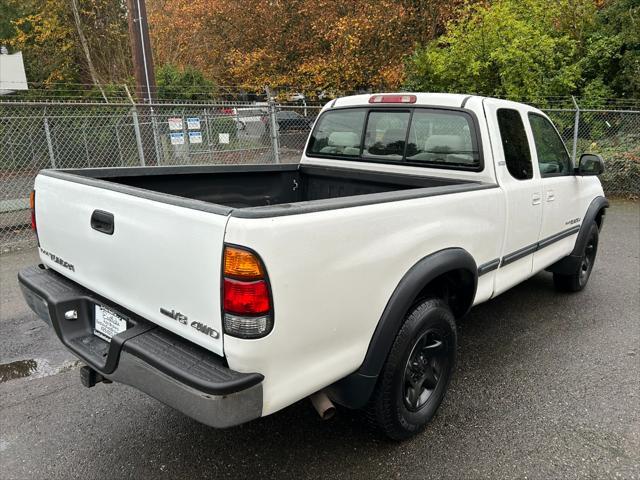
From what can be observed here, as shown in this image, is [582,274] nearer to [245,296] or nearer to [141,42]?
[245,296]

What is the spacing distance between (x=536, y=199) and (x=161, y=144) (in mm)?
6844

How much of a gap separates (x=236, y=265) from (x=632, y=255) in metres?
6.38

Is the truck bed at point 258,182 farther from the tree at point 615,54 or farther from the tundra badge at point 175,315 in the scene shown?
the tree at point 615,54

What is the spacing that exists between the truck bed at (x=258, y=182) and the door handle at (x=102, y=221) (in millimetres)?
640

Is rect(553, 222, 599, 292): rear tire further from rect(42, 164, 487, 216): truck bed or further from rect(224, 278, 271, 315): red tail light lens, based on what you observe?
rect(224, 278, 271, 315): red tail light lens

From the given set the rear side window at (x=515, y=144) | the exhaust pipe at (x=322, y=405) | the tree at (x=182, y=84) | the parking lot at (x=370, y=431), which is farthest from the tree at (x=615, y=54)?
the exhaust pipe at (x=322, y=405)

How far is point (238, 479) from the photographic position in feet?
8.21

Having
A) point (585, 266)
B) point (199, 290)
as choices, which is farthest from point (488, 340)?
point (199, 290)

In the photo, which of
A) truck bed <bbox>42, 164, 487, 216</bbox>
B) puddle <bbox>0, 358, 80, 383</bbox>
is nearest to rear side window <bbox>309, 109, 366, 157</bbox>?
truck bed <bbox>42, 164, 487, 216</bbox>

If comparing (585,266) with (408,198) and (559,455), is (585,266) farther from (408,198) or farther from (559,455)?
(408,198)

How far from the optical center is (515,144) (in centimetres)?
361

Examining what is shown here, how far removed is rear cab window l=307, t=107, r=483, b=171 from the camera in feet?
11.4

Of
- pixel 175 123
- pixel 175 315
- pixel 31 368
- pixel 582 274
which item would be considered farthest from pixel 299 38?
pixel 175 315

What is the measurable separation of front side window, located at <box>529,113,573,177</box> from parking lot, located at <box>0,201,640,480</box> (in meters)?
1.38
